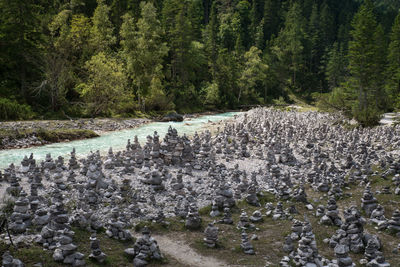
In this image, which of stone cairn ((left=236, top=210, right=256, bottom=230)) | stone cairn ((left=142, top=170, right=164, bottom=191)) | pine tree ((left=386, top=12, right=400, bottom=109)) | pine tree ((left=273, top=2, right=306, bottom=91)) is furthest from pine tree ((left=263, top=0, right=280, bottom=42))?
stone cairn ((left=236, top=210, right=256, bottom=230))

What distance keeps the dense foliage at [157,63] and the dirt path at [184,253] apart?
97.5 feet

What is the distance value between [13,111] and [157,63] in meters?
24.5

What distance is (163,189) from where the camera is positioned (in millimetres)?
14414

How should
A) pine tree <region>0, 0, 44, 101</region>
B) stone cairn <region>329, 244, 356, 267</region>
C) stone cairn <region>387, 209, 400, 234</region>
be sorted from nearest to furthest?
stone cairn <region>329, 244, 356, 267</region> → stone cairn <region>387, 209, 400, 234</region> → pine tree <region>0, 0, 44, 101</region>

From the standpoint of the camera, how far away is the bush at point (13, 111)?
32.9 metres

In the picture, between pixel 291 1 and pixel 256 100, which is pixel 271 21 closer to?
pixel 291 1

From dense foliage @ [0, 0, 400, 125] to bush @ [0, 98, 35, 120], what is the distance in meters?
3.11

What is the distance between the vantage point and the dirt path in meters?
8.88

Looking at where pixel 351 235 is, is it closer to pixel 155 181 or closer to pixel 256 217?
pixel 256 217

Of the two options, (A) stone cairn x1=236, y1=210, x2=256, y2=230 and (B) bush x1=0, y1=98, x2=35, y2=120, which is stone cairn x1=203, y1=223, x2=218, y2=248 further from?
(B) bush x1=0, y1=98, x2=35, y2=120

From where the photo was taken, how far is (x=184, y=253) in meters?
9.48

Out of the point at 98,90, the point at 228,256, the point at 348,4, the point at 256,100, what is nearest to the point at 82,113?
the point at 98,90

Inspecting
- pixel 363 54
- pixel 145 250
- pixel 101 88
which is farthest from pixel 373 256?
pixel 101 88

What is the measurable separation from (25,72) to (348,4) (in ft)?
452
